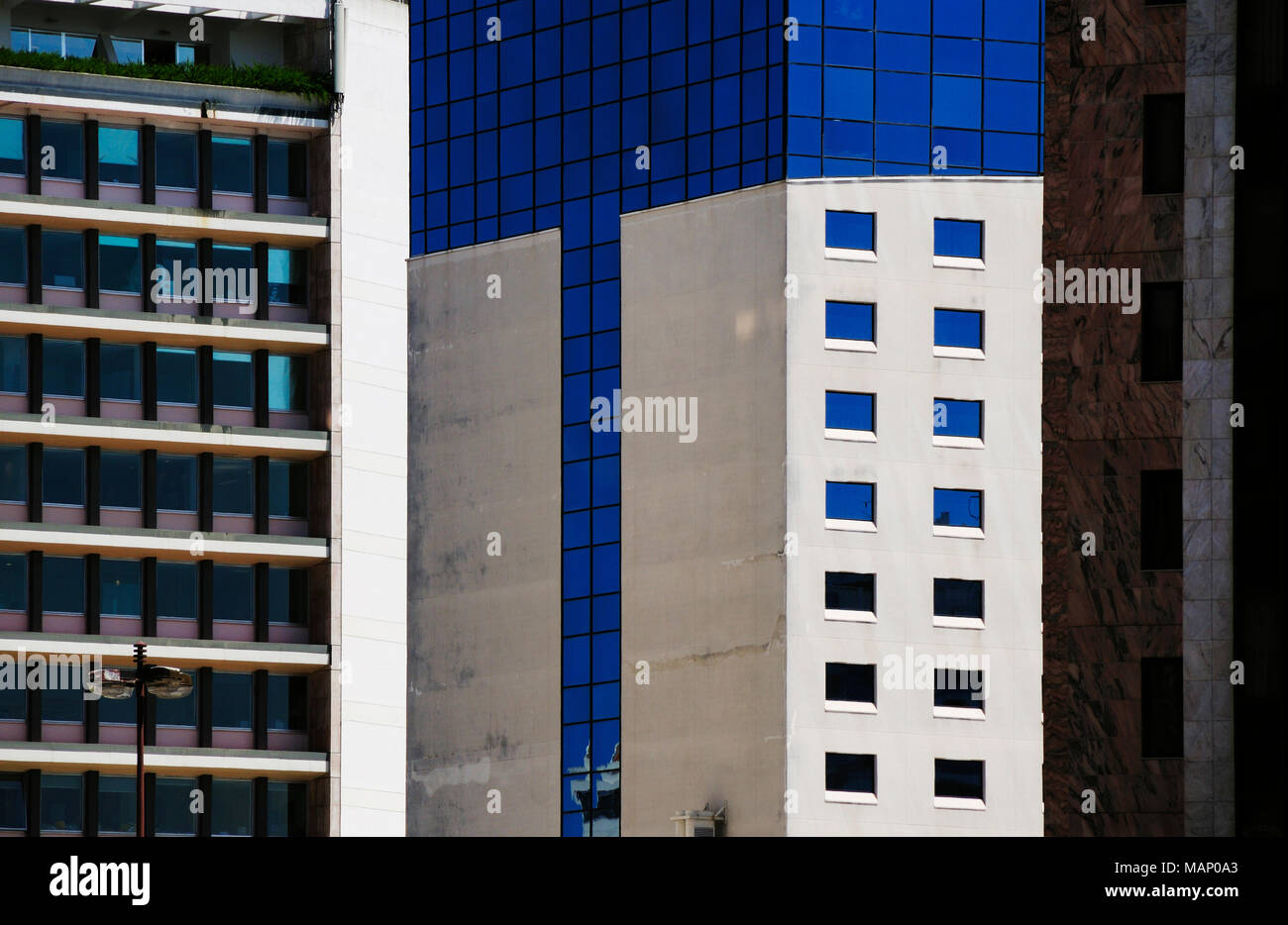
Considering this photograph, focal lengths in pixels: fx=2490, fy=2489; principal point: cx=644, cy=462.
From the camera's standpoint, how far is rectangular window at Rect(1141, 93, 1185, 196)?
60.9m

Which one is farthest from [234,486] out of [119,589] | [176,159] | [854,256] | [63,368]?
[854,256]

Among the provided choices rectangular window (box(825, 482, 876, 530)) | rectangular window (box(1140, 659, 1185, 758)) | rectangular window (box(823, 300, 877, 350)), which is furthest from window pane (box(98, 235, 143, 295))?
rectangular window (box(1140, 659, 1185, 758))

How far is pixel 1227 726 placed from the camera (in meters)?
56.9

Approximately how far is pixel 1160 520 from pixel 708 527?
5219 cm

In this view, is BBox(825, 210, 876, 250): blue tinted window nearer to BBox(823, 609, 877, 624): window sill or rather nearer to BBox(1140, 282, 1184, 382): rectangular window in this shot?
BBox(823, 609, 877, 624): window sill

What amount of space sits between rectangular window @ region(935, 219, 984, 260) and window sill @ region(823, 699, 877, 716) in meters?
20.3

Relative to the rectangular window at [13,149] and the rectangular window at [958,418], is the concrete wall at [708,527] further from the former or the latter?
the rectangular window at [13,149]

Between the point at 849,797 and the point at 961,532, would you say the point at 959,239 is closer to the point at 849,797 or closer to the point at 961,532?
the point at 961,532

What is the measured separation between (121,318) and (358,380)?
8829mm

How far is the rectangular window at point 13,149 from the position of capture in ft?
284

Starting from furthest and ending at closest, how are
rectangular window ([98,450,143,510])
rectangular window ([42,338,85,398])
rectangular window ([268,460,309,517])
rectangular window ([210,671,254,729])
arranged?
rectangular window ([268,460,309,517]), rectangular window ([42,338,85,398]), rectangular window ([98,450,143,510]), rectangular window ([210,671,254,729])

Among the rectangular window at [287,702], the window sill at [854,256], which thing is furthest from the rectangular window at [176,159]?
the window sill at [854,256]

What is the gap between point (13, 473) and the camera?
85.1 meters
